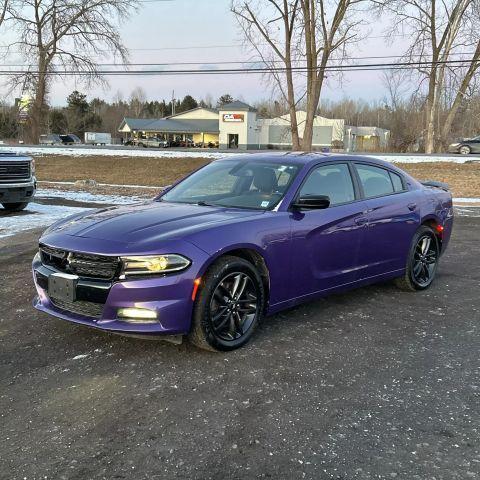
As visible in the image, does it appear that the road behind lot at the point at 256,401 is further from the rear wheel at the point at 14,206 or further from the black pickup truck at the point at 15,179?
the rear wheel at the point at 14,206

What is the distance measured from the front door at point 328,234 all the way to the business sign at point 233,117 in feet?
231

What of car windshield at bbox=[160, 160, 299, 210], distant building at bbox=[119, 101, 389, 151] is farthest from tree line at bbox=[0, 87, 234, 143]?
car windshield at bbox=[160, 160, 299, 210]

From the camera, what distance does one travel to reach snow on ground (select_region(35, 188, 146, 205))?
1461 cm

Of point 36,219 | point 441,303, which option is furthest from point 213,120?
point 441,303

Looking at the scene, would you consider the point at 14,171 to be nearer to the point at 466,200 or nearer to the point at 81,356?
the point at 81,356

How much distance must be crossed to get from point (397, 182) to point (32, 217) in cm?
814

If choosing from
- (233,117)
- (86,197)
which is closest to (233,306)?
(86,197)

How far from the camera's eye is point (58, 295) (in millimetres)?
4008

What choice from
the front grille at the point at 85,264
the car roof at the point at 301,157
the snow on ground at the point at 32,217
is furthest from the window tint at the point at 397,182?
the snow on ground at the point at 32,217

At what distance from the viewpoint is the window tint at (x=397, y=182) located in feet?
19.2

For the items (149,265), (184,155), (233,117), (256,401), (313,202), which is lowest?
(256,401)

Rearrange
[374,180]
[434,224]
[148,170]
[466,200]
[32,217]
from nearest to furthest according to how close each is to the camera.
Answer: [374,180]
[434,224]
[32,217]
[466,200]
[148,170]

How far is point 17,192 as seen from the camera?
11469 mm

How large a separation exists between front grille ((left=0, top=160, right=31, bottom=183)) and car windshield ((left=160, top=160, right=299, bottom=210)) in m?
7.04
